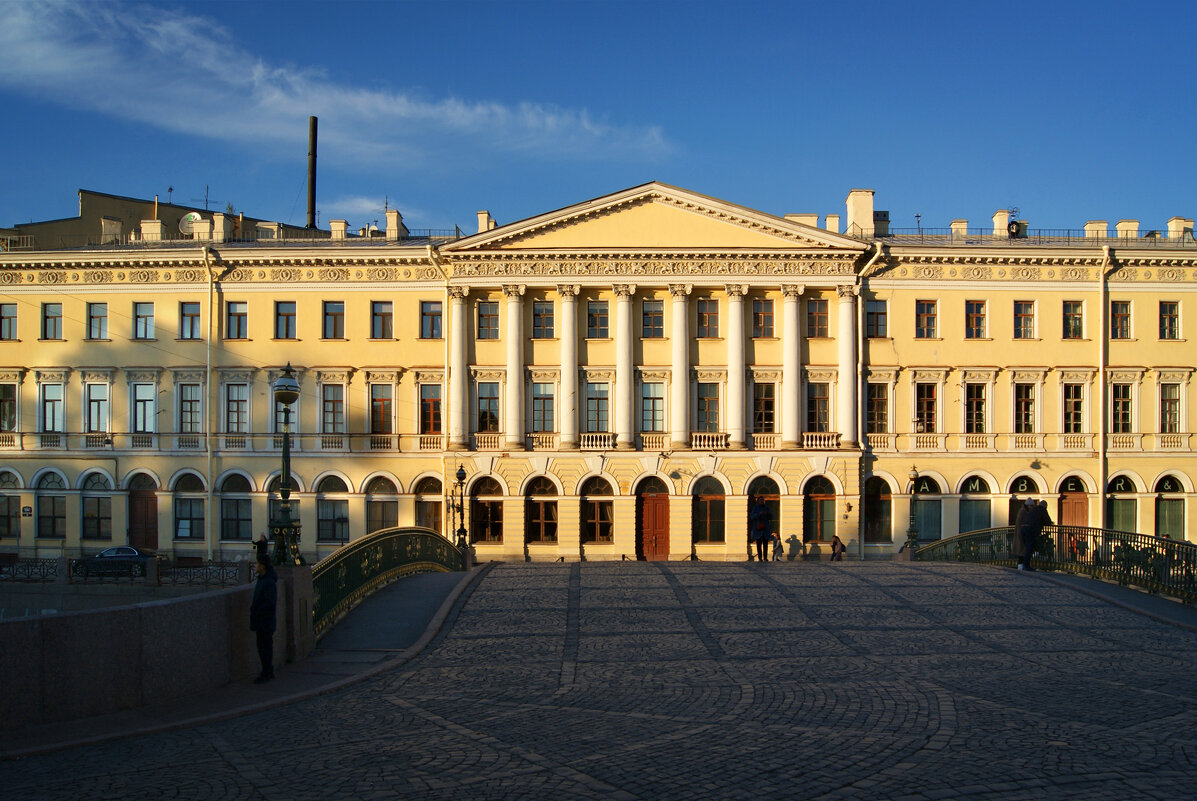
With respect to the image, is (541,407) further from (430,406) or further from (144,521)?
(144,521)

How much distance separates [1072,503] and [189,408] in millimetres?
38222

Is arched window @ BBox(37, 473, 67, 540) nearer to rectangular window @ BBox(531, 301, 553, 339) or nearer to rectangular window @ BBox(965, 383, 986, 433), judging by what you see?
rectangular window @ BBox(531, 301, 553, 339)

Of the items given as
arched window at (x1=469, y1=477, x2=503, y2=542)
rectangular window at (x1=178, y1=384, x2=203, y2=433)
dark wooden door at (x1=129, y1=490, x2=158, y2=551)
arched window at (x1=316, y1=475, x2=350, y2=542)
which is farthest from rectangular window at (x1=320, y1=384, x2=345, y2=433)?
dark wooden door at (x1=129, y1=490, x2=158, y2=551)

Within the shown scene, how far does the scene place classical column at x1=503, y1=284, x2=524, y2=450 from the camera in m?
40.7

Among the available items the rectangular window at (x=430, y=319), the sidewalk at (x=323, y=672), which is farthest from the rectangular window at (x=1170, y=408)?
the sidewalk at (x=323, y=672)

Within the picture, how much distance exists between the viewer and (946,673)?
1328cm

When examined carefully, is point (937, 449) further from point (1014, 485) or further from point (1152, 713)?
point (1152, 713)

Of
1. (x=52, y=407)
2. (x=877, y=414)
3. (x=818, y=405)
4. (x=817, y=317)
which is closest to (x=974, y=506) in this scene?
(x=877, y=414)

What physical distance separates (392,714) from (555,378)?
30483 mm

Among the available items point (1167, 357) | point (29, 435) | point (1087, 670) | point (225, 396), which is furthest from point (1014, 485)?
point (29, 435)

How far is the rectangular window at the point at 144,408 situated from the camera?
42312 millimetres

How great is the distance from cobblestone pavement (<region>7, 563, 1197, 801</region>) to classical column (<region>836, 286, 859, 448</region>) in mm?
22281

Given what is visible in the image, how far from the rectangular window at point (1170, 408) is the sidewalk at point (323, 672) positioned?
34.1 meters

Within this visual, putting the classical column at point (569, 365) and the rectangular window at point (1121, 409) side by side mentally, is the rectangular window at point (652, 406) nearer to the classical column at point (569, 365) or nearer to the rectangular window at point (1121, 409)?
the classical column at point (569, 365)
